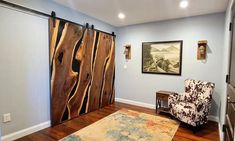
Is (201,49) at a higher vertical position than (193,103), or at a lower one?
higher

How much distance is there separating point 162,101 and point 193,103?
959mm

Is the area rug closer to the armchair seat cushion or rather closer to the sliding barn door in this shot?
the armchair seat cushion

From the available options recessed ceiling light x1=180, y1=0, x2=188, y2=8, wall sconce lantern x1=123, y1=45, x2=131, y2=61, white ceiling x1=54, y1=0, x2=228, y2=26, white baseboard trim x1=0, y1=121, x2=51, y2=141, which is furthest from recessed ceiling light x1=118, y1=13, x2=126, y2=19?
white baseboard trim x1=0, y1=121, x2=51, y2=141

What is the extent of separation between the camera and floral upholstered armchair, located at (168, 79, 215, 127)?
273 centimetres

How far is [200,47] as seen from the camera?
3.39 m

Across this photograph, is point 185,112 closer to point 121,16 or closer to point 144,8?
point 144,8

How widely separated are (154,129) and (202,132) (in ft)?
2.96

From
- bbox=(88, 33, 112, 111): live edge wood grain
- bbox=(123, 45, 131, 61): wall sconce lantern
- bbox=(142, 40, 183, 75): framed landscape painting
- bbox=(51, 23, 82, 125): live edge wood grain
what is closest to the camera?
bbox=(51, 23, 82, 125): live edge wood grain

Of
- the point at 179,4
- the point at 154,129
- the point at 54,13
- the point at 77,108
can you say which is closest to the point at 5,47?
the point at 54,13

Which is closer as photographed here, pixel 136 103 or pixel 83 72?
pixel 83 72

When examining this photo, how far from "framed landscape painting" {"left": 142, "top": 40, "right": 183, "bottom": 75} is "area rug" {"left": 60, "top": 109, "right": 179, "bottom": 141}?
49.7 inches

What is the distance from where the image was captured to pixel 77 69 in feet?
11.1

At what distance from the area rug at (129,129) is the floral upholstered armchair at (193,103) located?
337mm

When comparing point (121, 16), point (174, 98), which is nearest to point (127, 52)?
point (121, 16)
